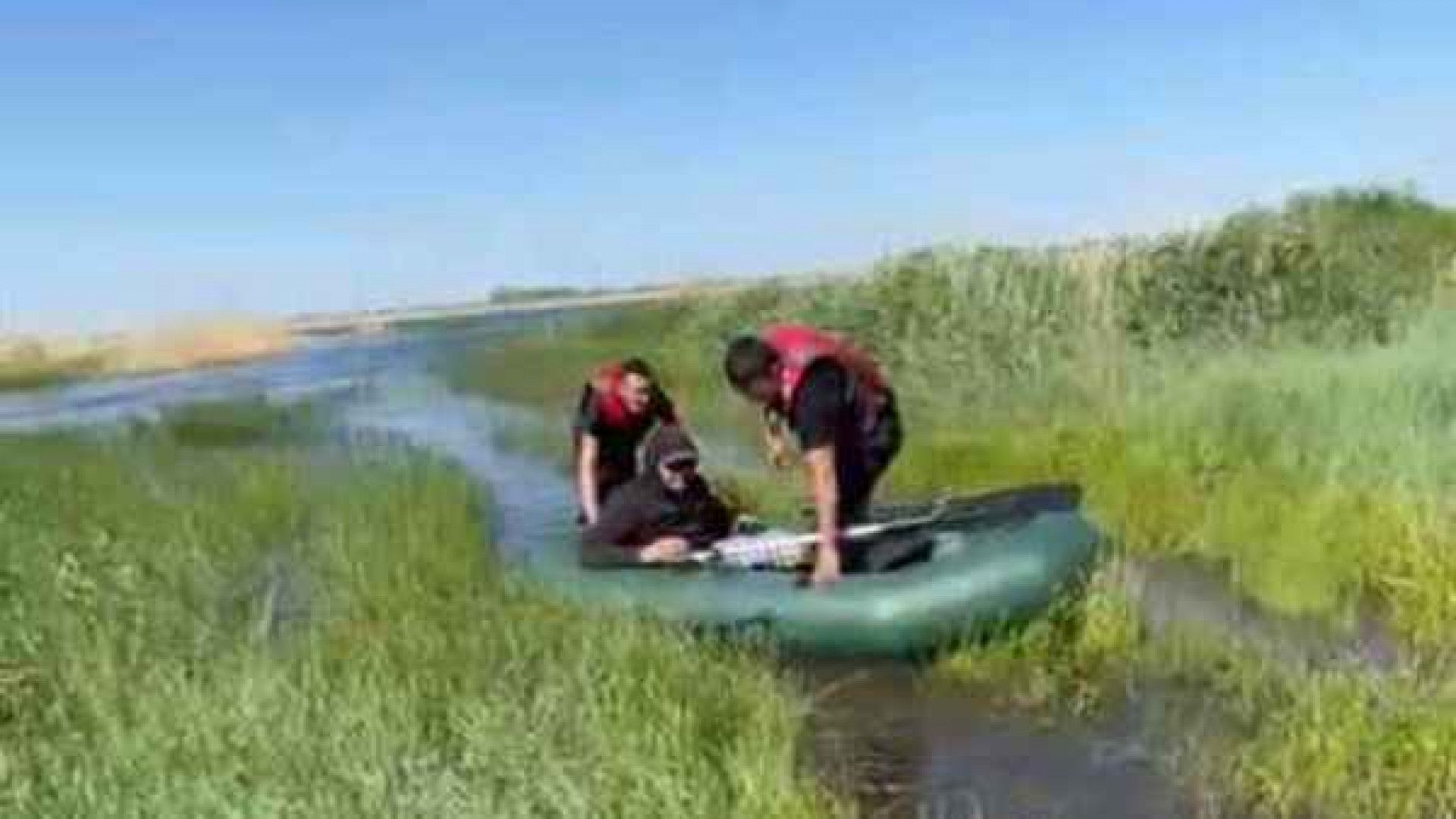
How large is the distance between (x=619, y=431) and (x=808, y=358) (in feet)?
6.35

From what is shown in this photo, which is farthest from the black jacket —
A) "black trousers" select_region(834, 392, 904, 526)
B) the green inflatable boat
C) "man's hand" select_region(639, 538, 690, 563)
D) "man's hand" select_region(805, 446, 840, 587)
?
"man's hand" select_region(805, 446, 840, 587)

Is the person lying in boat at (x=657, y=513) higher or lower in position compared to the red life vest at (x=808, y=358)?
lower

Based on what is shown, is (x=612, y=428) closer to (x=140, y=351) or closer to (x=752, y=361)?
(x=752, y=361)

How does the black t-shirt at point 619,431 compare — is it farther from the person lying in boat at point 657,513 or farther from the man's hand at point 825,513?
the man's hand at point 825,513

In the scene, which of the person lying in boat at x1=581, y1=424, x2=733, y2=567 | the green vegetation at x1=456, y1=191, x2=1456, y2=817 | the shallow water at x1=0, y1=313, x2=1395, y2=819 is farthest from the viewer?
the person lying in boat at x1=581, y1=424, x2=733, y2=567

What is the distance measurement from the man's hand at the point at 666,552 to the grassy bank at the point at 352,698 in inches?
31.3

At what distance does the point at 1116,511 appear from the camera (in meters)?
11.3

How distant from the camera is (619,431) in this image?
10359 millimetres

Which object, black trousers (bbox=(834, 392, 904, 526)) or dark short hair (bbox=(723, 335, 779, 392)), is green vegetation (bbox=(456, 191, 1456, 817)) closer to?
black trousers (bbox=(834, 392, 904, 526))

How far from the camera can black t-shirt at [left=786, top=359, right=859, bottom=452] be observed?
28.1 ft

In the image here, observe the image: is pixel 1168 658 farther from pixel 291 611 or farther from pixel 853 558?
pixel 291 611

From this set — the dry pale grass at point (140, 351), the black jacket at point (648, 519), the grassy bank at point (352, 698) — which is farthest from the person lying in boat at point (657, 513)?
the dry pale grass at point (140, 351)

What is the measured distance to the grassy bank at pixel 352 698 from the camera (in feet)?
17.5

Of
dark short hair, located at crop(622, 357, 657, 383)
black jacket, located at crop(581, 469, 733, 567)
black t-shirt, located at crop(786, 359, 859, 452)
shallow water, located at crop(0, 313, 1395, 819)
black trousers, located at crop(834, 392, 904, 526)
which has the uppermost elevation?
A: dark short hair, located at crop(622, 357, 657, 383)
